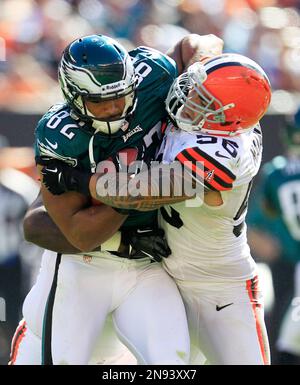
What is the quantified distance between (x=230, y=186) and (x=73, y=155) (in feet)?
1.80

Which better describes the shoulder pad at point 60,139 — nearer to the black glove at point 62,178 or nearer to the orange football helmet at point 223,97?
the black glove at point 62,178

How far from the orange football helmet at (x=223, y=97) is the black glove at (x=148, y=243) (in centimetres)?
42

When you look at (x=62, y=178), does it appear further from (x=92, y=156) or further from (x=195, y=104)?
(x=195, y=104)

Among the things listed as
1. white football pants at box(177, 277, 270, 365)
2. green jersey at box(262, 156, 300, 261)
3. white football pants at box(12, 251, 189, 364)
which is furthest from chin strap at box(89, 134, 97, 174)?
green jersey at box(262, 156, 300, 261)

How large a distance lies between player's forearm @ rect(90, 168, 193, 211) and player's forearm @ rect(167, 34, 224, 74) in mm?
716

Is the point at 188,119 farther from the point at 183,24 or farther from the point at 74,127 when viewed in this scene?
the point at 183,24

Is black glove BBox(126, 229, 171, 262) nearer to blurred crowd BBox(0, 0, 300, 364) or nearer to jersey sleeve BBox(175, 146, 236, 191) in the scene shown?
jersey sleeve BBox(175, 146, 236, 191)

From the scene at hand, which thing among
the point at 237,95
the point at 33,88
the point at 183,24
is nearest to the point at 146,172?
the point at 237,95

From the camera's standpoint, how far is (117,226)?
3.53 metres

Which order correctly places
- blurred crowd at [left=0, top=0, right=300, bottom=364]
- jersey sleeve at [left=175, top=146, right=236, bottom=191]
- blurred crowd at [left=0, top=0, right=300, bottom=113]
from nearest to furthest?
jersey sleeve at [left=175, top=146, right=236, bottom=191] → blurred crowd at [left=0, top=0, right=300, bottom=364] → blurred crowd at [left=0, top=0, right=300, bottom=113]

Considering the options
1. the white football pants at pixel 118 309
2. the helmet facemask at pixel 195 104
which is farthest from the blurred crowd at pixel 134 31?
the helmet facemask at pixel 195 104

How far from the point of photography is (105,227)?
3506 mm

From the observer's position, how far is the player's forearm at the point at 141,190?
340 centimetres

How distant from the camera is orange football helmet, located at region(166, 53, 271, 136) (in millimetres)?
3434
